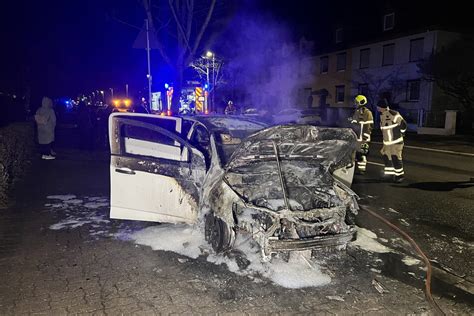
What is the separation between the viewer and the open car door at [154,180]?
4.56 meters

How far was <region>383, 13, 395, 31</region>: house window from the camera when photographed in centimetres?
2884

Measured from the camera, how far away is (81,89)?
51.2 m

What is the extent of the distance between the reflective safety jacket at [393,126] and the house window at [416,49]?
2068 centimetres

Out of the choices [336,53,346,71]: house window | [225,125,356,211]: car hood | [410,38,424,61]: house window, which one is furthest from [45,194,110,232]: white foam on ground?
[336,53,346,71]: house window

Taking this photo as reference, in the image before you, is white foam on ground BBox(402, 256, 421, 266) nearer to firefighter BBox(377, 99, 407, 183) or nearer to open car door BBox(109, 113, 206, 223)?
open car door BBox(109, 113, 206, 223)

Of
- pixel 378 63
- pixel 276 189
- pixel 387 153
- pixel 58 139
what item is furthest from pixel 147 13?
pixel 378 63

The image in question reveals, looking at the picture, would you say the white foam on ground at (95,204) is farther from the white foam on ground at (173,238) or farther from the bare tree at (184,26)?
the bare tree at (184,26)

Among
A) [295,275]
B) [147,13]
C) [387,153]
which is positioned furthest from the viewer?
[147,13]

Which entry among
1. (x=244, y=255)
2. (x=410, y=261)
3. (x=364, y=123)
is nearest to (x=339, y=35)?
(x=364, y=123)

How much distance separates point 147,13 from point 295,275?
1423 centimetres

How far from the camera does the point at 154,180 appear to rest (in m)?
4.67

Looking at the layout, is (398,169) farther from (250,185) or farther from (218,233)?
(218,233)

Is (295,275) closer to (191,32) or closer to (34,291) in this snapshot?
(34,291)

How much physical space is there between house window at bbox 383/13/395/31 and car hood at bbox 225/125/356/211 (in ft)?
93.2
